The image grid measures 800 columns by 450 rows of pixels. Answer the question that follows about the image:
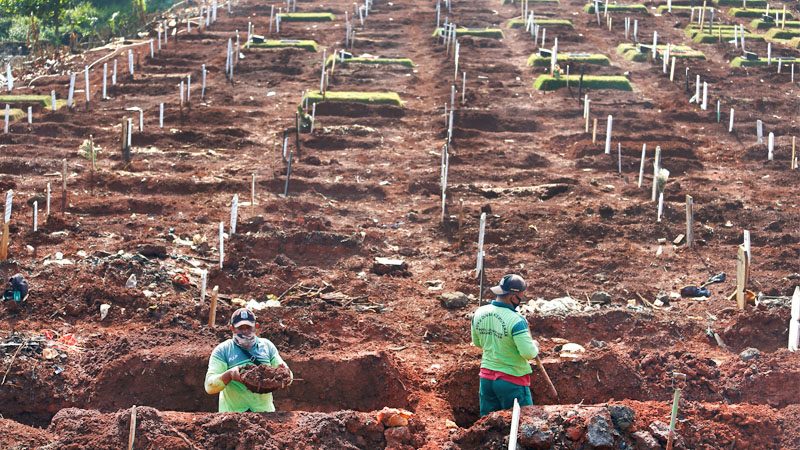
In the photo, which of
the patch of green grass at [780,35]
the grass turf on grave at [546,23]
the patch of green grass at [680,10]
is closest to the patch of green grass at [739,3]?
the patch of green grass at [680,10]

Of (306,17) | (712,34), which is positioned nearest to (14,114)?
(306,17)

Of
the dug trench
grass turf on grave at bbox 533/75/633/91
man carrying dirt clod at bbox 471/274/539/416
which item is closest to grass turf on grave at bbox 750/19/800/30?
grass turf on grave at bbox 533/75/633/91

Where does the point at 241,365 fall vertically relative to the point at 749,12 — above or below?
below

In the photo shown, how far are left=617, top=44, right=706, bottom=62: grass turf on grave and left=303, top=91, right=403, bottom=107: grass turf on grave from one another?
7821 millimetres

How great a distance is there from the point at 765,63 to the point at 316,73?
11697mm

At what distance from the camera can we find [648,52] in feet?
92.0

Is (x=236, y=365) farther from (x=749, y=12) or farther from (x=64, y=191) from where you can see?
(x=749, y=12)

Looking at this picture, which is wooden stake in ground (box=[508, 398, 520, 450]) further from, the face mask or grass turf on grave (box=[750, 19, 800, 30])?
grass turf on grave (box=[750, 19, 800, 30])

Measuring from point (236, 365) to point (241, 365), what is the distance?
40mm

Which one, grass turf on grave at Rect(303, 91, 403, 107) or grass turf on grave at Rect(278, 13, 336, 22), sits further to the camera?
grass turf on grave at Rect(278, 13, 336, 22)

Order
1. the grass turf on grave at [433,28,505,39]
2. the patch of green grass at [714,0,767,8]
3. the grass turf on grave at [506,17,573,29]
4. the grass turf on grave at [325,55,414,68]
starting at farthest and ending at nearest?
1. the patch of green grass at [714,0,767,8]
2. the grass turf on grave at [506,17,573,29]
3. the grass turf on grave at [433,28,505,39]
4. the grass turf on grave at [325,55,414,68]

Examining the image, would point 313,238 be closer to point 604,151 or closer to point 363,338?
point 363,338

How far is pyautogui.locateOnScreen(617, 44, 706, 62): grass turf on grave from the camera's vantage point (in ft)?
90.7

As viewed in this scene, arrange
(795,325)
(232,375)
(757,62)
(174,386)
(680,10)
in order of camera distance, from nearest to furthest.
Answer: (232,375), (174,386), (795,325), (757,62), (680,10)
